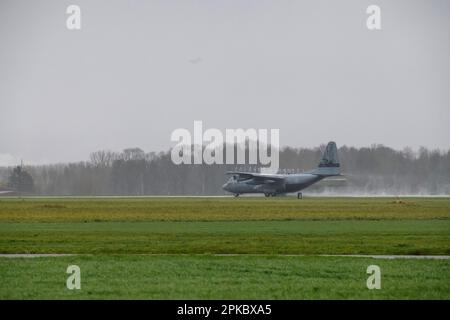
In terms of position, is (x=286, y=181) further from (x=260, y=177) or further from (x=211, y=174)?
(x=211, y=174)

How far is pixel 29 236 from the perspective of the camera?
3125 centimetres

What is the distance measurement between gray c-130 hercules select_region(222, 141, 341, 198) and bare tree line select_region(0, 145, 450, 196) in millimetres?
6197

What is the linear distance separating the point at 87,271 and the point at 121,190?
112658mm

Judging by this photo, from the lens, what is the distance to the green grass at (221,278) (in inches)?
591

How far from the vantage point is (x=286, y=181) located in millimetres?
90625

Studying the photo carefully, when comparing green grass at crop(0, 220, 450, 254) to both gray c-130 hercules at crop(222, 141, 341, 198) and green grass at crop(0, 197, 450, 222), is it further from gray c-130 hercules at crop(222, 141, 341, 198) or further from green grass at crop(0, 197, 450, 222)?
gray c-130 hercules at crop(222, 141, 341, 198)

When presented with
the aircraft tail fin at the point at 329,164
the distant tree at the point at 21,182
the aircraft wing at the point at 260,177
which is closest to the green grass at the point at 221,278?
the aircraft wing at the point at 260,177

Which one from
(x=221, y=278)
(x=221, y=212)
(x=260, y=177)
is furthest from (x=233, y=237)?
(x=260, y=177)

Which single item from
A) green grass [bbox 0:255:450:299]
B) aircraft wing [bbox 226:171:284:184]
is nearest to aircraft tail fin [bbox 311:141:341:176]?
aircraft wing [bbox 226:171:284:184]

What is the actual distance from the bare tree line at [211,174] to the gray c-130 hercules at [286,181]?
620cm

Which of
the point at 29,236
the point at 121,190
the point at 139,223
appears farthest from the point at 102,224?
the point at 121,190

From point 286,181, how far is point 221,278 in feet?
242

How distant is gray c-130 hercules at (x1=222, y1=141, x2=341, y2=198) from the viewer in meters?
90.7

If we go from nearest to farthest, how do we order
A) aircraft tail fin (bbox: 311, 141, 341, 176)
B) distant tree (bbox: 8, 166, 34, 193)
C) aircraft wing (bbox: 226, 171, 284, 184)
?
1. aircraft wing (bbox: 226, 171, 284, 184)
2. aircraft tail fin (bbox: 311, 141, 341, 176)
3. distant tree (bbox: 8, 166, 34, 193)
